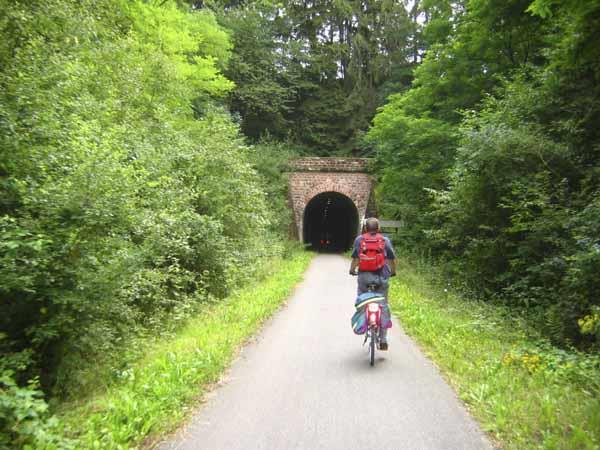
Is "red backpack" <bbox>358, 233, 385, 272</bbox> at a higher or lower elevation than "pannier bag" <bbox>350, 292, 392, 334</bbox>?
higher

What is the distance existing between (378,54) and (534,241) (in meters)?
25.5

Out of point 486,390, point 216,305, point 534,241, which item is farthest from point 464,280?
point 486,390

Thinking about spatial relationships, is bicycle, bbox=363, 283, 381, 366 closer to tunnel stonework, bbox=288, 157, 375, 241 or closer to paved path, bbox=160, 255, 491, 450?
paved path, bbox=160, 255, 491, 450

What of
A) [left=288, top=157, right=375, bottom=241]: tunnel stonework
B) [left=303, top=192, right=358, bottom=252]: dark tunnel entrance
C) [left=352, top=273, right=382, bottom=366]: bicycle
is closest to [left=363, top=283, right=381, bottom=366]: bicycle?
[left=352, top=273, right=382, bottom=366]: bicycle

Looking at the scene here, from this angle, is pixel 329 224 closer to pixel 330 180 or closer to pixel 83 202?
pixel 330 180

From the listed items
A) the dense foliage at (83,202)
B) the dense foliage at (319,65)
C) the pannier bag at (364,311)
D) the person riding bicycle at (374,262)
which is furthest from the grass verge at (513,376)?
the dense foliage at (319,65)

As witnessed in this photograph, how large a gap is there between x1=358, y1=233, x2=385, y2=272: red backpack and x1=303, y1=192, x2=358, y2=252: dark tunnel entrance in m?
24.7

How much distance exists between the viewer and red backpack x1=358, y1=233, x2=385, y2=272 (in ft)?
18.7

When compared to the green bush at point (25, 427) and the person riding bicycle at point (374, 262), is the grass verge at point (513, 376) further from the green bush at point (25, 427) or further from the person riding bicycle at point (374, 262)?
→ the green bush at point (25, 427)

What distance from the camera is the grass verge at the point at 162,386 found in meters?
3.36

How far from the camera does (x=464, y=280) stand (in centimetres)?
1062

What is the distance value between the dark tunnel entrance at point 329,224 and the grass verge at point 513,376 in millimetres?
23649

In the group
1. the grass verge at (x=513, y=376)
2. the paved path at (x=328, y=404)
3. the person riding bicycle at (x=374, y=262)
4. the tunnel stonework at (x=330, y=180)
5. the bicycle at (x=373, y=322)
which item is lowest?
the paved path at (x=328, y=404)

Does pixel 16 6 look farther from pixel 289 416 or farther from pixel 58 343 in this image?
pixel 289 416
